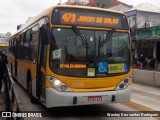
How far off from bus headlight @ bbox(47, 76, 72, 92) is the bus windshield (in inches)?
8.6

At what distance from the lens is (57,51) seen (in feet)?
26.8

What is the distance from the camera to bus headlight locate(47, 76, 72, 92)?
26.4 ft

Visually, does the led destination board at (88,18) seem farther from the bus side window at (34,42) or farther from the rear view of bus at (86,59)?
the bus side window at (34,42)

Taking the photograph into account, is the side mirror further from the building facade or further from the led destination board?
the building facade

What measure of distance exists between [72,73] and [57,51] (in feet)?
2.26

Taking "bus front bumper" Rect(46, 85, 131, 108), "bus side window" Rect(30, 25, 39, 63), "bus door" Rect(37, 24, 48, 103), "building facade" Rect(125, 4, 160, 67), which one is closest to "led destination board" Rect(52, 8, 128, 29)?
"bus door" Rect(37, 24, 48, 103)

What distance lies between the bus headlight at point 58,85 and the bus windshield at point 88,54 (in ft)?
0.72

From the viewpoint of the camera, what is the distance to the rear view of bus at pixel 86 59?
8086 mm

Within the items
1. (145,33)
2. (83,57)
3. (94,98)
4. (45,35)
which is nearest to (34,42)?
(45,35)

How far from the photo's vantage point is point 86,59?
8.38 metres

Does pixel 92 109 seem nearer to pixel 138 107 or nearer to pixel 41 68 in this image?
pixel 138 107

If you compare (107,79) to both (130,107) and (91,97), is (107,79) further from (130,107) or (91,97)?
(130,107)

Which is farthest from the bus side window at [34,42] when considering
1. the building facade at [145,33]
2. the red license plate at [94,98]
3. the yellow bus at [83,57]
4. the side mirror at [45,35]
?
the building facade at [145,33]

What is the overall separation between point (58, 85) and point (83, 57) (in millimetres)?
1011
